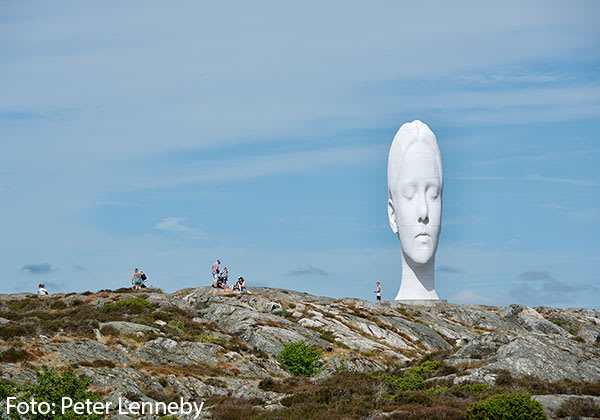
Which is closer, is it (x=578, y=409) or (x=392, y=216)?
(x=578, y=409)

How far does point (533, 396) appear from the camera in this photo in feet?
73.8

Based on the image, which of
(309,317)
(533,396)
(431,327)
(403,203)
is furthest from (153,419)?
(403,203)

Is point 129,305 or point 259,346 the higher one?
point 129,305

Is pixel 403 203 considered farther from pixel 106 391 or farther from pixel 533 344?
pixel 106 391

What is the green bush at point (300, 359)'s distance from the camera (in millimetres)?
34438

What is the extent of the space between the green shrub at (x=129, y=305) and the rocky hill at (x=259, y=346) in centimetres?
6

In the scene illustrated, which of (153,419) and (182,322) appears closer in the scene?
(153,419)

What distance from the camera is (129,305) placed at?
4119cm

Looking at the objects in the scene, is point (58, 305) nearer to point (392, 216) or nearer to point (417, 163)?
point (392, 216)

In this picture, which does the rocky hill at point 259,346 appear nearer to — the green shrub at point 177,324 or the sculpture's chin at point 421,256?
the green shrub at point 177,324

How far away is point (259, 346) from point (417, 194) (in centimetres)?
2174

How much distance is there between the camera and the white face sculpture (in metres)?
54.8

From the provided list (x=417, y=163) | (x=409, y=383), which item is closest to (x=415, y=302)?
(x=417, y=163)

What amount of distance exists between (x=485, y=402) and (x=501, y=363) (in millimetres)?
6495
